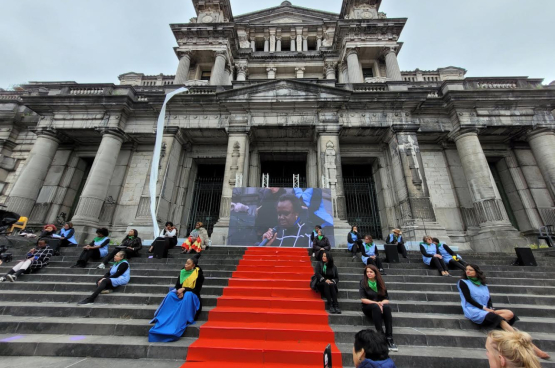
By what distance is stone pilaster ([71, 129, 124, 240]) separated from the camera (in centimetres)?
1128

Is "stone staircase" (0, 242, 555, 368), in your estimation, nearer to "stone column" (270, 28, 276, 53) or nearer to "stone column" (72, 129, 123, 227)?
"stone column" (72, 129, 123, 227)

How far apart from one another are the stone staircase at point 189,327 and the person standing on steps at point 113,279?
174 millimetres

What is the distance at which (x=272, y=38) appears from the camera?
2138 centimetres

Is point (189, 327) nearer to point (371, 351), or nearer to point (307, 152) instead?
point (371, 351)

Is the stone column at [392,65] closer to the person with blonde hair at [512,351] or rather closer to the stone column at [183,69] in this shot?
the stone column at [183,69]

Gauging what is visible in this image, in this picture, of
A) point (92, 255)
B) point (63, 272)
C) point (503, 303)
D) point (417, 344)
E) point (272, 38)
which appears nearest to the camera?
point (417, 344)

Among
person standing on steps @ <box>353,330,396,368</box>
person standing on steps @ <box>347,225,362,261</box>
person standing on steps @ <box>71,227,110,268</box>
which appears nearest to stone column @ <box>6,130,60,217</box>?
person standing on steps @ <box>71,227,110,268</box>

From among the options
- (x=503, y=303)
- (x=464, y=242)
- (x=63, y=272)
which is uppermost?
(x=464, y=242)

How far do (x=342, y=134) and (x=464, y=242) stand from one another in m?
8.58

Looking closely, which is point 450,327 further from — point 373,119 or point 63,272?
point 373,119

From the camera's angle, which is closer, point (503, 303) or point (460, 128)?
point (503, 303)

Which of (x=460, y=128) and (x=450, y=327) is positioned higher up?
(x=460, y=128)

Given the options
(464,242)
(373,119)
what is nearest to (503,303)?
(464,242)

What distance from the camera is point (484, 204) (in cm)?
1105
